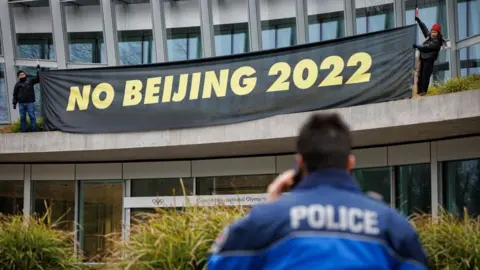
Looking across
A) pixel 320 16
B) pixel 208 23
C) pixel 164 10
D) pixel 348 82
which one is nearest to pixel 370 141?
pixel 348 82

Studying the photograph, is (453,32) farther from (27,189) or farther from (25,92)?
(27,189)

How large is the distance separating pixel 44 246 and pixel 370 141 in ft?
23.5

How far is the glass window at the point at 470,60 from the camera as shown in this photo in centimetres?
1568

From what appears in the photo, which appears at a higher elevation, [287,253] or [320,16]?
[320,16]

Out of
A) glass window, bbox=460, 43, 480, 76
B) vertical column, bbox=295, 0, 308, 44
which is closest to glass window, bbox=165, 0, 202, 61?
vertical column, bbox=295, 0, 308, 44

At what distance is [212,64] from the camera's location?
49.9 feet

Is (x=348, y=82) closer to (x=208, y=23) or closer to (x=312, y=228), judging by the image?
(x=208, y=23)

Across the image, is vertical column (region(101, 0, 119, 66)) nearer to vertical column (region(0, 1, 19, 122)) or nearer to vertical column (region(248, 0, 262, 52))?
vertical column (region(0, 1, 19, 122))

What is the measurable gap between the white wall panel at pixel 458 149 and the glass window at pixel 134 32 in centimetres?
858

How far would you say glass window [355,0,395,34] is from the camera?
57.1ft

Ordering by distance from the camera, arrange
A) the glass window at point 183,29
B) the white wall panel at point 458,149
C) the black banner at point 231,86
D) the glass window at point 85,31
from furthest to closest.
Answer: the glass window at point 85,31, the glass window at point 183,29, the white wall panel at point 458,149, the black banner at point 231,86

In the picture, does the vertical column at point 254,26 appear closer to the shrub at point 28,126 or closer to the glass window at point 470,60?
the glass window at point 470,60

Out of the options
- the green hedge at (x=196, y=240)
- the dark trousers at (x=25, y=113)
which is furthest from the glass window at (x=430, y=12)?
the green hedge at (x=196, y=240)

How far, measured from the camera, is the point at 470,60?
15.9 m
